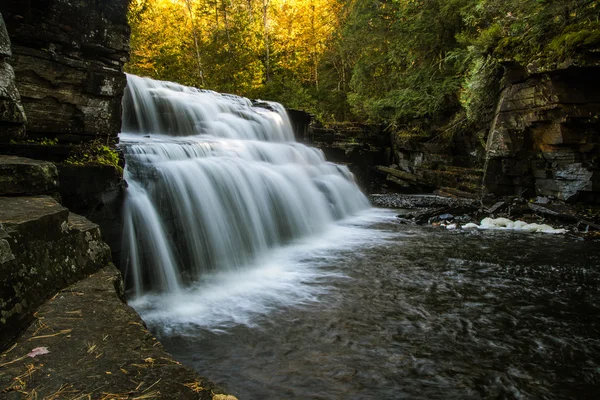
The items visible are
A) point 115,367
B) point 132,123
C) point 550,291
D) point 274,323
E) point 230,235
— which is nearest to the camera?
point 115,367

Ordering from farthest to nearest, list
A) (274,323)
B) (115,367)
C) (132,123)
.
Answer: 1. (132,123)
2. (274,323)
3. (115,367)

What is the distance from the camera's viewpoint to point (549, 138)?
9.69m

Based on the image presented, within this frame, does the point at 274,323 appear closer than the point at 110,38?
Yes

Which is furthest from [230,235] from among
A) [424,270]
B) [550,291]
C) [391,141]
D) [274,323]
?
[391,141]

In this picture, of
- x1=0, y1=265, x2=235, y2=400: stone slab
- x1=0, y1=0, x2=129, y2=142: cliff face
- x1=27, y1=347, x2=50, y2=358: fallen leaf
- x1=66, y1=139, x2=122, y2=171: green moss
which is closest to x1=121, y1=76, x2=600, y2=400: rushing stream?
x1=66, y1=139, x2=122, y2=171: green moss

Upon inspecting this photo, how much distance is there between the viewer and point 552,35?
8.84 metres

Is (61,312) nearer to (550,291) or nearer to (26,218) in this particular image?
(26,218)

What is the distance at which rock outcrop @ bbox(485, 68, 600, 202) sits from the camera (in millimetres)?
8852

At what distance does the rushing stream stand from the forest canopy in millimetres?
5191

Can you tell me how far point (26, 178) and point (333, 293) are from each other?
3.71 meters

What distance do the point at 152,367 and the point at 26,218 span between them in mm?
1289

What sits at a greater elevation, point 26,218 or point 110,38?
point 110,38

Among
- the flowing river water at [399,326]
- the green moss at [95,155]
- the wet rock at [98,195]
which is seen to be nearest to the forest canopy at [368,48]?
the flowing river water at [399,326]

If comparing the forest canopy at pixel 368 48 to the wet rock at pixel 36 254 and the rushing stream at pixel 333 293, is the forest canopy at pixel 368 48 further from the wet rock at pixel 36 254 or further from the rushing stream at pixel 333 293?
the wet rock at pixel 36 254
